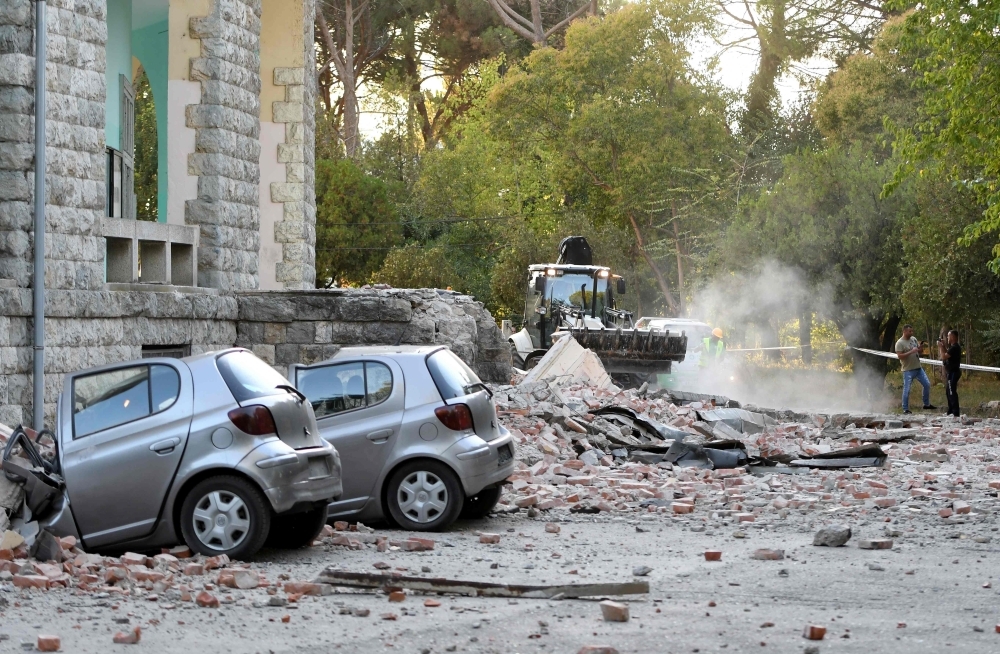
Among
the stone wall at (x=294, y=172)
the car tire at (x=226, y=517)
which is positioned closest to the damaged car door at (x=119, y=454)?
the car tire at (x=226, y=517)

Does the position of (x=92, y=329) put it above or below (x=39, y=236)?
below

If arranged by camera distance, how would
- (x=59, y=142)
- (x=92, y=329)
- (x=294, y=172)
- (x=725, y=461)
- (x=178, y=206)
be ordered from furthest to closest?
1. (x=294, y=172)
2. (x=178, y=206)
3. (x=725, y=461)
4. (x=92, y=329)
5. (x=59, y=142)

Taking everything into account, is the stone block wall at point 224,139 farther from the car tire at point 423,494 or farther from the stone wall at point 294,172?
the car tire at point 423,494

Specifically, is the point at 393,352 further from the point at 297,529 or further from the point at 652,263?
the point at 652,263

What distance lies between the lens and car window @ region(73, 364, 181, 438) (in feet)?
28.0

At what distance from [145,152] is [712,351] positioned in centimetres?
2942

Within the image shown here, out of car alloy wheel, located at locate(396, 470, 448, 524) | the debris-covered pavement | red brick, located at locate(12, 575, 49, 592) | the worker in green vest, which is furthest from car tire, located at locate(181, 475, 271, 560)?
the worker in green vest

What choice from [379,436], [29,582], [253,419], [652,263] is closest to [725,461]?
[379,436]

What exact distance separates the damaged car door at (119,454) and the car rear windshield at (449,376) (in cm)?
242

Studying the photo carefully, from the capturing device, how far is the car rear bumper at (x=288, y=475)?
27.5 ft

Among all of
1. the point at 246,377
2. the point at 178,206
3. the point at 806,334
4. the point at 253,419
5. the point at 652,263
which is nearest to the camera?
the point at 253,419

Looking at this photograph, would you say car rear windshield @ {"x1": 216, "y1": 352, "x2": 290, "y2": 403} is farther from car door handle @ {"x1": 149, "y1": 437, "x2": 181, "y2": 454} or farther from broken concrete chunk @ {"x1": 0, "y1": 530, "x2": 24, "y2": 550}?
broken concrete chunk @ {"x1": 0, "y1": 530, "x2": 24, "y2": 550}

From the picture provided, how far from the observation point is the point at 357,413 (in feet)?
33.8

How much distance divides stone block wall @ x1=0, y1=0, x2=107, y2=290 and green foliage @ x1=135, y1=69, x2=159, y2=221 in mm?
39667
